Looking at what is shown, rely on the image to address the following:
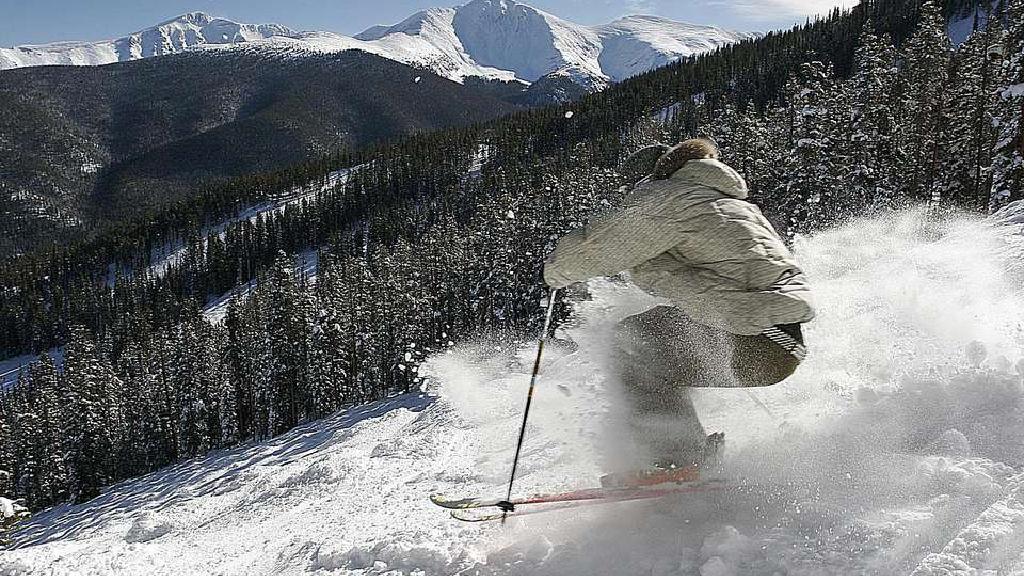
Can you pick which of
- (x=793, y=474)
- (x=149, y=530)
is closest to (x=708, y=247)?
(x=793, y=474)

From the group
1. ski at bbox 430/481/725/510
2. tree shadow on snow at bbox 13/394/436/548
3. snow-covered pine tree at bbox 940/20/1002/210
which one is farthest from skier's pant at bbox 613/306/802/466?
snow-covered pine tree at bbox 940/20/1002/210

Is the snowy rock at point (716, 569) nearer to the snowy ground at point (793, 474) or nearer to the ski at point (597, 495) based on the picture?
the snowy ground at point (793, 474)

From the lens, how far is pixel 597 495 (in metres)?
4.07

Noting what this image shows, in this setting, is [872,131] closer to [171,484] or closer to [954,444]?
[954,444]

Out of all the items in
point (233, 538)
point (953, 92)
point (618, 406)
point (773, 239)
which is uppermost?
point (953, 92)

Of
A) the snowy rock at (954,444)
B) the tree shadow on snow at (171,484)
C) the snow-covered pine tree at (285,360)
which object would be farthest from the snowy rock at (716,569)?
the snow-covered pine tree at (285,360)

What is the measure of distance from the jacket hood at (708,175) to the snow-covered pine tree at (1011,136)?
17.6 metres

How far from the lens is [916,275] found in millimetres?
6121

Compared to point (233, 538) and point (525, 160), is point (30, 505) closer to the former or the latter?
point (233, 538)

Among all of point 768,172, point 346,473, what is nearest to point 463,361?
point 346,473

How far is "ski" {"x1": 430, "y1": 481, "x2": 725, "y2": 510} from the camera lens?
12.6ft

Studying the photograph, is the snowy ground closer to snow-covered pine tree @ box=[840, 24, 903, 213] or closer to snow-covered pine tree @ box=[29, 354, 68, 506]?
snow-covered pine tree @ box=[840, 24, 903, 213]

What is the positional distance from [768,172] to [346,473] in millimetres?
30195

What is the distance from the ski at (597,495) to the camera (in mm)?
3850
